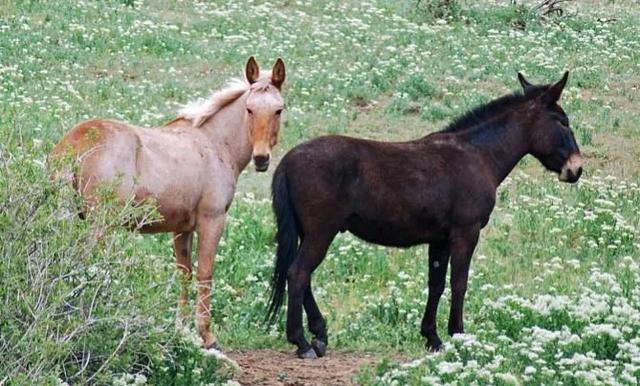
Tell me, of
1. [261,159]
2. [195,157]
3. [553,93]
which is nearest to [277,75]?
[261,159]

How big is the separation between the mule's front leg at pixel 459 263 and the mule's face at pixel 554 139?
1065 mm

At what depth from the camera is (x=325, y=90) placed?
20.9 meters

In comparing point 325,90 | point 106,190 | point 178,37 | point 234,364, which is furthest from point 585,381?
point 178,37

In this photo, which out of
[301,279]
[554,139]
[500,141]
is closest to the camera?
[301,279]

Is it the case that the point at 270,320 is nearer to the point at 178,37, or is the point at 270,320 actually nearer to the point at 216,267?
the point at 216,267


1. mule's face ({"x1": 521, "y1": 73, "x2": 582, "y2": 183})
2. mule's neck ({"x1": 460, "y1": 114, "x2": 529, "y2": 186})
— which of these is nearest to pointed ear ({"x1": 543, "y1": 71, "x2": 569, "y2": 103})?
mule's face ({"x1": 521, "y1": 73, "x2": 582, "y2": 183})

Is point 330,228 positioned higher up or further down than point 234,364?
higher up

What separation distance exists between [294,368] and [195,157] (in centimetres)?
172

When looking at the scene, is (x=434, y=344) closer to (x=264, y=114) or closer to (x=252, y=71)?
(x=264, y=114)

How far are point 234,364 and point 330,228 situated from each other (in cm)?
143

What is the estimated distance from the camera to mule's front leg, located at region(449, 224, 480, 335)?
36.2ft

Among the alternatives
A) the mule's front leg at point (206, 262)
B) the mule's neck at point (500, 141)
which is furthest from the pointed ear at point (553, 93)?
the mule's front leg at point (206, 262)

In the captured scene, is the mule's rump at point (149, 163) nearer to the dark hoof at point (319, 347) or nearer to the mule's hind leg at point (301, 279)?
the mule's hind leg at point (301, 279)

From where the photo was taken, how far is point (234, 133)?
1120 cm
